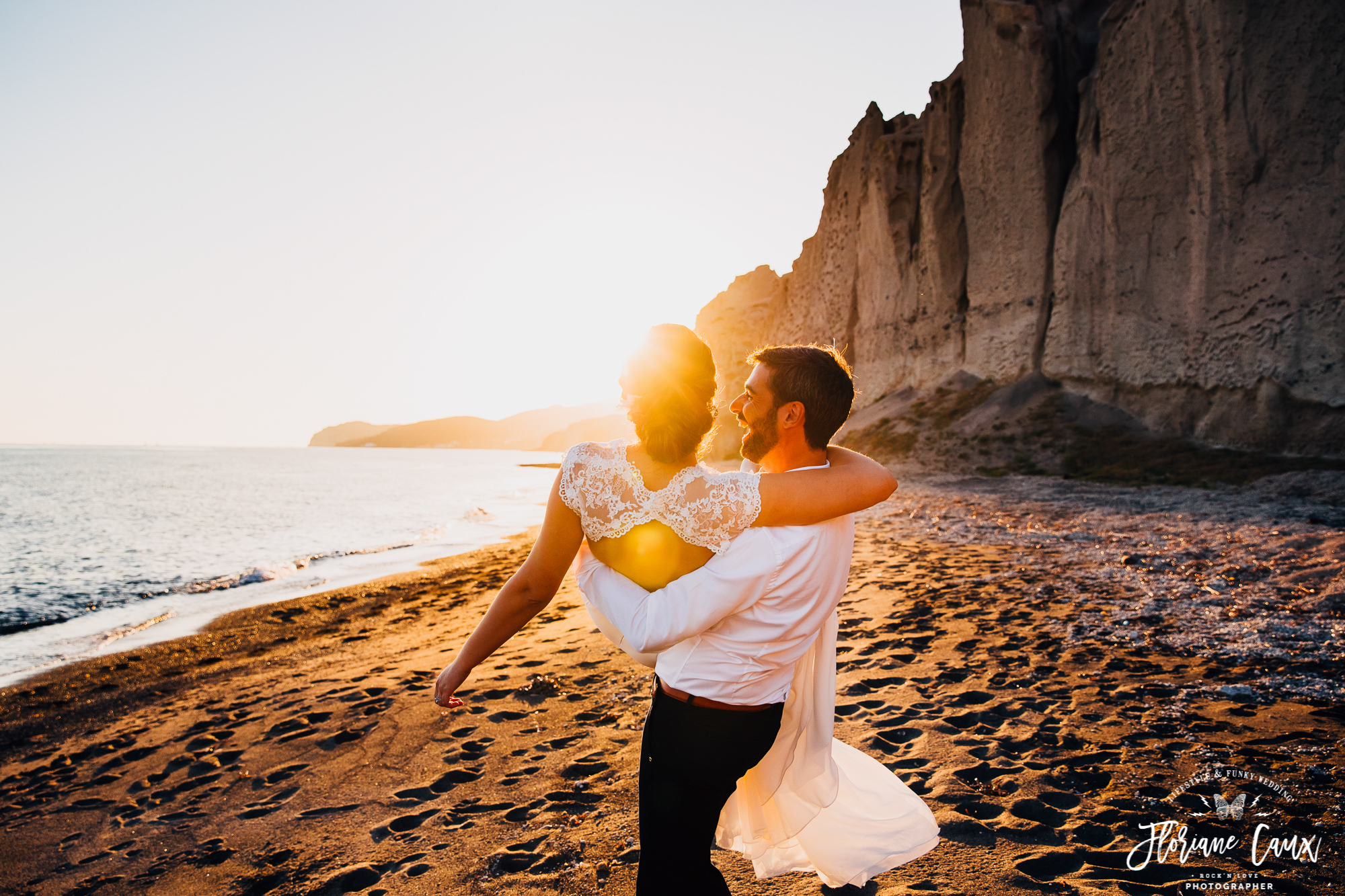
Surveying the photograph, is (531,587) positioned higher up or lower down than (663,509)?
lower down

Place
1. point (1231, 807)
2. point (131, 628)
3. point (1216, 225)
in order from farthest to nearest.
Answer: point (1216, 225) < point (131, 628) < point (1231, 807)

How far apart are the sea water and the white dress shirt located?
31.4 ft

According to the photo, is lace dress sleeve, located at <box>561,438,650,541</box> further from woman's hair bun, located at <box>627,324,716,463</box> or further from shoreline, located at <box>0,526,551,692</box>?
shoreline, located at <box>0,526,551,692</box>

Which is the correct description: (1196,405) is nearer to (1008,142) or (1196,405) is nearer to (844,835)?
(1008,142)

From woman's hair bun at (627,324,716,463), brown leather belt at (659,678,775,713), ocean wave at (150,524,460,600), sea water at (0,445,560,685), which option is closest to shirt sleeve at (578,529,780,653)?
brown leather belt at (659,678,775,713)

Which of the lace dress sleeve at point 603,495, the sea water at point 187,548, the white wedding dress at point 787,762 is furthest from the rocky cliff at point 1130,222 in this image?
the lace dress sleeve at point 603,495

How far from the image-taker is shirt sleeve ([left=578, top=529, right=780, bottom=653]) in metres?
1.57

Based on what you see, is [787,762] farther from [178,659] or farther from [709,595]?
[178,659]

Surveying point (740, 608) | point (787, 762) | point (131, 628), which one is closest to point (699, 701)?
point (740, 608)

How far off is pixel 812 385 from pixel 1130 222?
83.3 feet

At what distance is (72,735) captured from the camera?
5.62 m

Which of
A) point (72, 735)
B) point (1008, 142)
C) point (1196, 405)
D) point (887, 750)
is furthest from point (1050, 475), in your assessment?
point (72, 735)

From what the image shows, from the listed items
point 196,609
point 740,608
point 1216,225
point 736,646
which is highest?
point 1216,225

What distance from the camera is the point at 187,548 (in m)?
17.7
